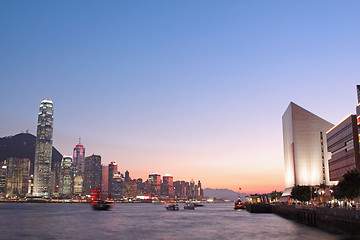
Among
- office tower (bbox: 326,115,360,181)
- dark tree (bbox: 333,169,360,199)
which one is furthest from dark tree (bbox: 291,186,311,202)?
dark tree (bbox: 333,169,360,199)

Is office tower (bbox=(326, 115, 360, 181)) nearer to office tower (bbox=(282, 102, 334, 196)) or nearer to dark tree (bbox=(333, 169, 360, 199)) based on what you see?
dark tree (bbox=(333, 169, 360, 199))

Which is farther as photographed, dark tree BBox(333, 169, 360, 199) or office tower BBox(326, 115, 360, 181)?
office tower BBox(326, 115, 360, 181)

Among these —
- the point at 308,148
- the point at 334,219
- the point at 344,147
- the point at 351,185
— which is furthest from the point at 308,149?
the point at 334,219

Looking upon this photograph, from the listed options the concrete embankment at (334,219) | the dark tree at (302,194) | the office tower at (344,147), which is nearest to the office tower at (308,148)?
the office tower at (344,147)

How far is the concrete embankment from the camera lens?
58.6 metres

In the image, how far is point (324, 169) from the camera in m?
183

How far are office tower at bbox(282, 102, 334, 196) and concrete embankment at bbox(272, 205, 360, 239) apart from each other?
85.0 metres

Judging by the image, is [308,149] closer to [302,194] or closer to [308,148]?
[308,148]

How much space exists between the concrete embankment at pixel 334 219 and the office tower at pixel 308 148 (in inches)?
3347

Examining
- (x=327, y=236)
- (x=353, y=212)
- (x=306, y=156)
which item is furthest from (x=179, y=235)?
(x=306, y=156)

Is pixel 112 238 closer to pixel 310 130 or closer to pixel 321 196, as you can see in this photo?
pixel 321 196

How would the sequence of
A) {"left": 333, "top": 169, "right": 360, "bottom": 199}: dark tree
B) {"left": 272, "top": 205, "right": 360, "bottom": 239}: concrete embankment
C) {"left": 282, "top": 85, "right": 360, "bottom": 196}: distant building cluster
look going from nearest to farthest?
{"left": 272, "top": 205, "right": 360, "bottom": 239}: concrete embankment, {"left": 333, "top": 169, "right": 360, "bottom": 199}: dark tree, {"left": 282, "top": 85, "right": 360, "bottom": 196}: distant building cluster

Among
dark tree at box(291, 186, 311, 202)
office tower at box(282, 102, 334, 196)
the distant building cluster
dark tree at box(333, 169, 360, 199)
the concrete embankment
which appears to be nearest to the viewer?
the concrete embankment

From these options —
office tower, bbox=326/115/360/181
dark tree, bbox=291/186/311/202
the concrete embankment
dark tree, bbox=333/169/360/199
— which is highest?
office tower, bbox=326/115/360/181
